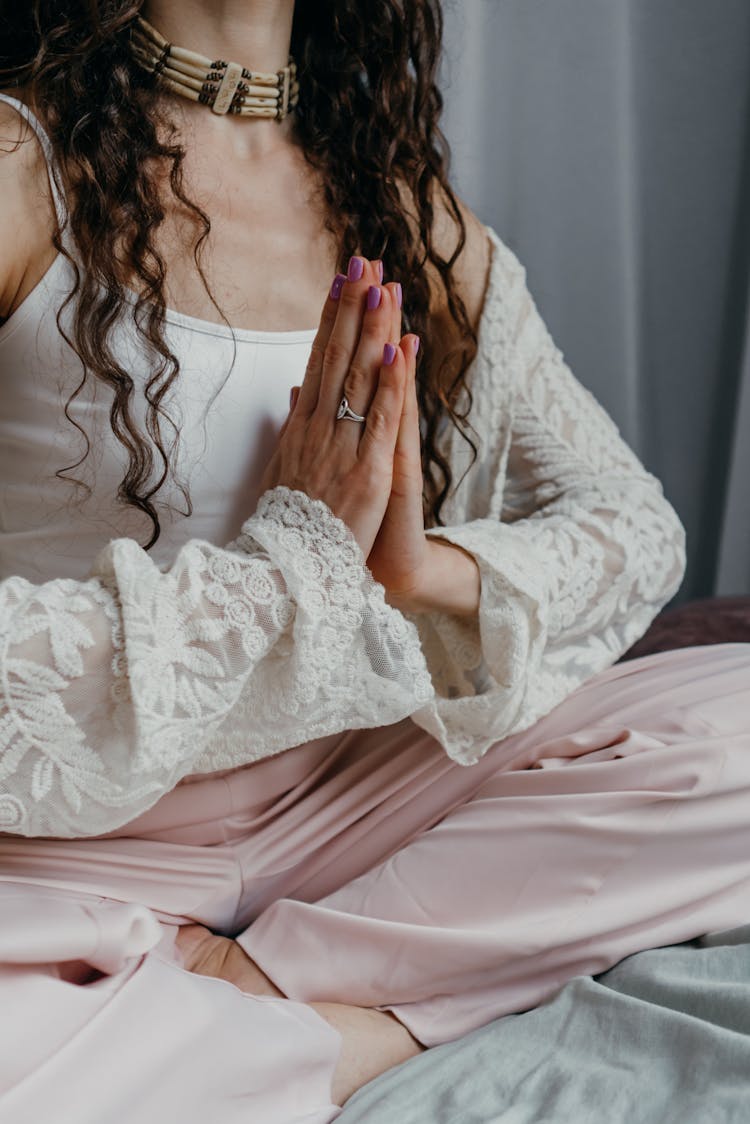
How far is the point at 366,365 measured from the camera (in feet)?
3.39

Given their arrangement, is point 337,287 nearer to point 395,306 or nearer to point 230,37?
point 395,306

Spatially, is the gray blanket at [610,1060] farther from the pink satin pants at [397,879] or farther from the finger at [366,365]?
the finger at [366,365]

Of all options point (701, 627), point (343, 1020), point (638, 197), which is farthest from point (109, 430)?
point (638, 197)

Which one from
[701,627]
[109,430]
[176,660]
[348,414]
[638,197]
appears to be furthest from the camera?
[638,197]

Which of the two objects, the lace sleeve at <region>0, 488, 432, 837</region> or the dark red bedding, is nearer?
the lace sleeve at <region>0, 488, 432, 837</region>

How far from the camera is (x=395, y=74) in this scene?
4.63 feet

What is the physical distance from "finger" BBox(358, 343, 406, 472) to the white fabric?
2.5 inches

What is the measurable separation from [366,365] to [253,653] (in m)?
0.27

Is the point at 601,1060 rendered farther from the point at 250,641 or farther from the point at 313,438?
the point at 313,438

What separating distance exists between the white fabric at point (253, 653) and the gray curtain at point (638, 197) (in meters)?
0.79

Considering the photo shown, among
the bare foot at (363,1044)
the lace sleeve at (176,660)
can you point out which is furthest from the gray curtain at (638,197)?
the bare foot at (363,1044)

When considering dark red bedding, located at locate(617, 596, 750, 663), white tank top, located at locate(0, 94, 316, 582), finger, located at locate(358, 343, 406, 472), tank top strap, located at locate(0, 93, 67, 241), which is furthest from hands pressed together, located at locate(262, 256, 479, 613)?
dark red bedding, located at locate(617, 596, 750, 663)

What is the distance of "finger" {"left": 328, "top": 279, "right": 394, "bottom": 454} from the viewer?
103 centimetres

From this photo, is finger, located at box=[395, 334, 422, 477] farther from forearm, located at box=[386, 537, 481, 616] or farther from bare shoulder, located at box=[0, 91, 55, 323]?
bare shoulder, located at box=[0, 91, 55, 323]
